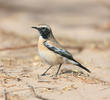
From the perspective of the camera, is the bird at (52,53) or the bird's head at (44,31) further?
the bird's head at (44,31)

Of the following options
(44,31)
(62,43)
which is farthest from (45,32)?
(62,43)

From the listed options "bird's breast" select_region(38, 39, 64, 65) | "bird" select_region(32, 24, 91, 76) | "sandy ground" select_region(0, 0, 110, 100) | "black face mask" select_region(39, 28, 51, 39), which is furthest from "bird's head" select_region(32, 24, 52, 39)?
"sandy ground" select_region(0, 0, 110, 100)

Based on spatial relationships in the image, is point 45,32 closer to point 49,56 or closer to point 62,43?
point 49,56

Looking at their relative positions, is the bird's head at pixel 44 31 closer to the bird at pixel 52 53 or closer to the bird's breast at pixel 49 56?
the bird at pixel 52 53

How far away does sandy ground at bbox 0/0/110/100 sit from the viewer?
673cm

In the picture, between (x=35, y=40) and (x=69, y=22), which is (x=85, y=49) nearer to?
(x=35, y=40)

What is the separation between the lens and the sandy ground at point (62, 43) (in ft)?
22.1

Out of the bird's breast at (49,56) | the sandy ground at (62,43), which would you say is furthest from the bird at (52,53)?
the sandy ground at (62,43)

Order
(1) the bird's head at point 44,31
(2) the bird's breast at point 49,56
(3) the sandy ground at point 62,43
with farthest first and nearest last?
(1) the bird's head at point 44,31 → (2) the bird's breast at point 49,56 → (3) the sandy ground at point 62,43

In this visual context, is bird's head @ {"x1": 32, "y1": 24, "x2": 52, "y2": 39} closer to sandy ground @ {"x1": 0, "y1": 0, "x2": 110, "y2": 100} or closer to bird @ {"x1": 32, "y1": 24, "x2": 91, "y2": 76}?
bird @ {"x1": 32, "y1": 24, "x2": 91, "y2": 76}

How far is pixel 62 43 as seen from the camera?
13133mm

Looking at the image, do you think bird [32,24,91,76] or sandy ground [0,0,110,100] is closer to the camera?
sandy ground [0,0,110,100]

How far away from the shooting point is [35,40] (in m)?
13.3

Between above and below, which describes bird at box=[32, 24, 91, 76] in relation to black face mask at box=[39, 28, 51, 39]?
below
